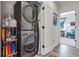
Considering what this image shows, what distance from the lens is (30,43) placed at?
6.48 ft

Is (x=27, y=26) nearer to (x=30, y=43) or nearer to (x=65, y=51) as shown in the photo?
(x=30, y=43)

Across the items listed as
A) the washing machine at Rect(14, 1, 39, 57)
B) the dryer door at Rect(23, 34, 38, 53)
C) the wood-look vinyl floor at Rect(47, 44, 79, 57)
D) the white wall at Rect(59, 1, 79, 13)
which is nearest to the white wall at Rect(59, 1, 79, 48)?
the white wall at Rect(59, 1, 79, 13)

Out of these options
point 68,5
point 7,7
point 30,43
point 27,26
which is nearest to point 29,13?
point 27,26

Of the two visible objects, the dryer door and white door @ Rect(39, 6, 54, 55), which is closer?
the dryer door

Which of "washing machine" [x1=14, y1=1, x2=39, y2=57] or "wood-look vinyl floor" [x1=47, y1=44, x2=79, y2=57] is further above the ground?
"washing machine" [x1=14, y1=1, x2=39, y2=57]

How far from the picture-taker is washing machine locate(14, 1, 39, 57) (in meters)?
1.80

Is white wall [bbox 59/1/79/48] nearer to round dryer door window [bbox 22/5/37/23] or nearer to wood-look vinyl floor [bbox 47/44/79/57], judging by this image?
wood-look vinyl floor [bbox 47/44/79/57]

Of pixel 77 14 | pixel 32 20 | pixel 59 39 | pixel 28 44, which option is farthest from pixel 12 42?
pixel 77 14

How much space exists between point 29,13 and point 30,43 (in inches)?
21.1

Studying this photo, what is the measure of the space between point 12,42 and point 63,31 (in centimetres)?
86

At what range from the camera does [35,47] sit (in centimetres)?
211

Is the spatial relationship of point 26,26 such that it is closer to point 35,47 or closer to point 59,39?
point 35,47

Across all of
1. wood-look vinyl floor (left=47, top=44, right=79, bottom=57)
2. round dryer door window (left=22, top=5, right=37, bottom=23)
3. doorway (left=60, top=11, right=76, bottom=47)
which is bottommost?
wood-look vinyl floor (left=47, top=44, right=79, bottom=57)

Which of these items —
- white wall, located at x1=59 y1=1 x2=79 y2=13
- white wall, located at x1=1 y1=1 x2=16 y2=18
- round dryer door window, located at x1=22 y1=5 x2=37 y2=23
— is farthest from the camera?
round dryer door window, located at x1=22 y1=5 x2=37 y2=23
